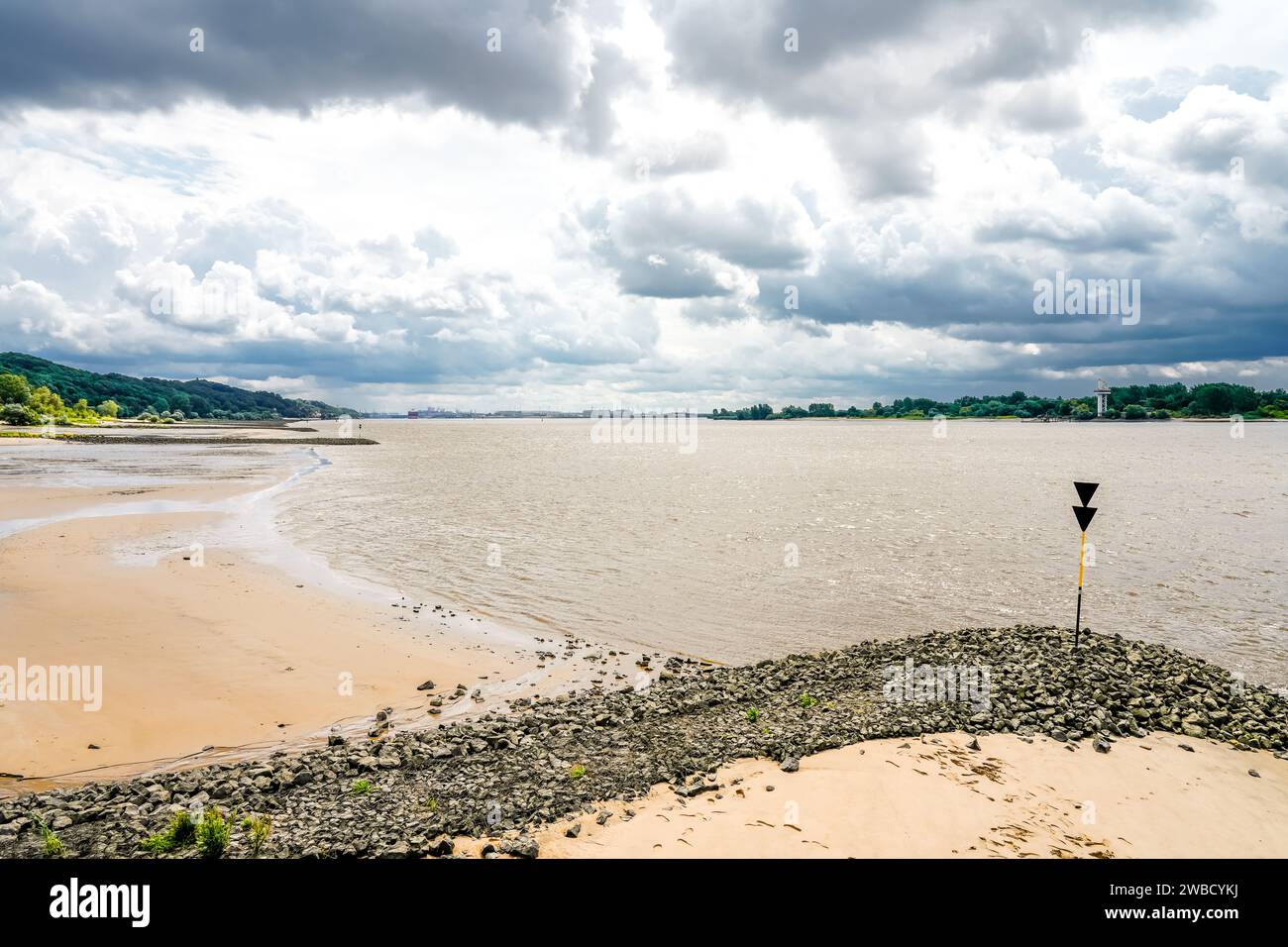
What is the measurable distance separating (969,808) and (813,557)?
21882mm

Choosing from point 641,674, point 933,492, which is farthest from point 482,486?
point 641,674

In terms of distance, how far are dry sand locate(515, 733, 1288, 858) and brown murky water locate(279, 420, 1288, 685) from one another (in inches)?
291

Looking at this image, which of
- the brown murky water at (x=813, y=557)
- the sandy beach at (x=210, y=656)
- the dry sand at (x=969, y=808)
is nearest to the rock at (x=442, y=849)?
the dry sand at (x=969, y=808)

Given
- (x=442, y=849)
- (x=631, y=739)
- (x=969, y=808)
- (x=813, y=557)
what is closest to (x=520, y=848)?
(x=442, y=849)

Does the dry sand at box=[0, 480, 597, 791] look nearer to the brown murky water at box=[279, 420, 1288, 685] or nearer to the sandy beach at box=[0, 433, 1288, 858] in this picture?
the sandy beach at box=[0, 433, 1288, 858]

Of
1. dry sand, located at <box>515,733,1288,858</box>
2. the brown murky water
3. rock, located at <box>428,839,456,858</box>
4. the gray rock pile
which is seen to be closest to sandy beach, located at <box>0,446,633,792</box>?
the gray rock pile

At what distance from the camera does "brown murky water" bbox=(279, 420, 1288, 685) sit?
21000 mm

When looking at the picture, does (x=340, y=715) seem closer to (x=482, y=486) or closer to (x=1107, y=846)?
(x=1107, y=846)

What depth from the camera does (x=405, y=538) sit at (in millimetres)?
34156

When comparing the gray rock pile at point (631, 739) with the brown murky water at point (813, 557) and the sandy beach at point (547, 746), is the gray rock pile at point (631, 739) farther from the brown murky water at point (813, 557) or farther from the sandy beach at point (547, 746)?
the brown murky water at point (813, 557)

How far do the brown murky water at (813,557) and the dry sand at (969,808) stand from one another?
7400 mm

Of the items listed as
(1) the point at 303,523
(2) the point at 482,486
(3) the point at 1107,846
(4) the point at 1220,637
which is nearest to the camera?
(3) the point at 1107,846

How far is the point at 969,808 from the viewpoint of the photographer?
9.46 meters
